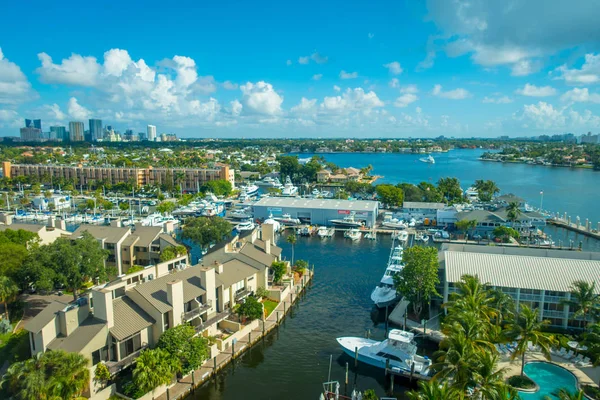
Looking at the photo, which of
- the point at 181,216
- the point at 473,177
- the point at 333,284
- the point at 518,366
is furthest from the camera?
the point at 473,177

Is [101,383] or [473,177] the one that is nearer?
[101,383]

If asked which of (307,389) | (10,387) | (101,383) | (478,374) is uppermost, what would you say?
(478,374)

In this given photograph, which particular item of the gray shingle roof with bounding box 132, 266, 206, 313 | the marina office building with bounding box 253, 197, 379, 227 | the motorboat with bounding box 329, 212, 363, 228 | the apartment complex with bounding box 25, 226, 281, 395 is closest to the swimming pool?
the apartment complex with bounding box 25, 226, 281, 395

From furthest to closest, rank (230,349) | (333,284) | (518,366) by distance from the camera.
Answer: (333,284), (230,349), (518,366)

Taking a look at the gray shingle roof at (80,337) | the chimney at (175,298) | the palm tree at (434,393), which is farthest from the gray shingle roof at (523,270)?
the gray shingle roof at (80,337)

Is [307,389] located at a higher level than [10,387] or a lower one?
lower

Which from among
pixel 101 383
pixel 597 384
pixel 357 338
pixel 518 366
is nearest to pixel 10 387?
pixel 101 383

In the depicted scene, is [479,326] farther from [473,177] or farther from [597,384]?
[473,177]

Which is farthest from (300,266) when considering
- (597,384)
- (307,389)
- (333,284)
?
(597,384)
